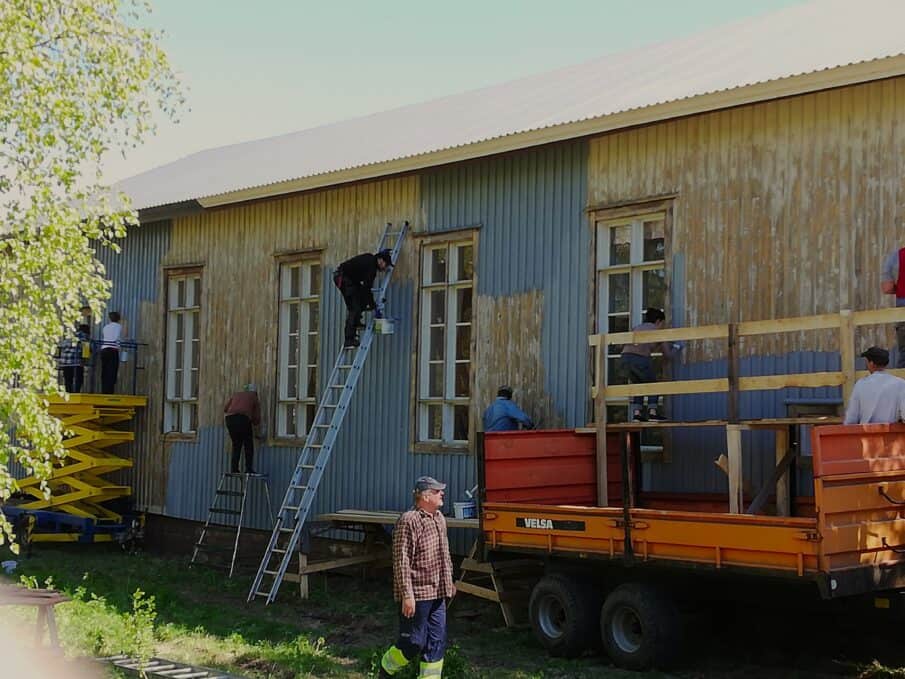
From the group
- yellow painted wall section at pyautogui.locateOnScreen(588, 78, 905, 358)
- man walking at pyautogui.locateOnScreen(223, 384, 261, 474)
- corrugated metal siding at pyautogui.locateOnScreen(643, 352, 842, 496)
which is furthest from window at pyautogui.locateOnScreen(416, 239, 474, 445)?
man walking at pyautogui.locateOnScreen(223, 384, 261, 474)

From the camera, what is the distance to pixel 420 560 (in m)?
9.00

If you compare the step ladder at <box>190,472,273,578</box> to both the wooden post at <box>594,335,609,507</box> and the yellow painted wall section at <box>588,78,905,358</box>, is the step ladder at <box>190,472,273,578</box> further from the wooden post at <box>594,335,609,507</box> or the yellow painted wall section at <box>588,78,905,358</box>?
the yellow painted wall section at <box>588,78,905,358</box>

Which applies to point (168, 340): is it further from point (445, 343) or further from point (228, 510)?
point (445, 343)

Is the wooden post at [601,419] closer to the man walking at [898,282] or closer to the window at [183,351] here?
the man walking at [898,282]

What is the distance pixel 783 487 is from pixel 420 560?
12.2ft

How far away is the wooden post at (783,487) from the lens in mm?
10945

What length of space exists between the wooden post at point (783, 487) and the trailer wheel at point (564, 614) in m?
1.78

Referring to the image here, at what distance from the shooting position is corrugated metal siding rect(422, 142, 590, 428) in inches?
535

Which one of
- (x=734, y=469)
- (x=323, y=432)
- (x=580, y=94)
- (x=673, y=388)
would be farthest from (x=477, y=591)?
(x=580, y=94)

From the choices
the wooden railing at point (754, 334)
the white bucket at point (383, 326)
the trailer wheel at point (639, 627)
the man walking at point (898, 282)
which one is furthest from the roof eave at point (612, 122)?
the trailer wheel at point (639, 627)

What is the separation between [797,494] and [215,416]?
9988 millimetres

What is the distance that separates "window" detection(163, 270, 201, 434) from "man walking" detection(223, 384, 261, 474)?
1869mm

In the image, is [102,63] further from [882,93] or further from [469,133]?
[882,93]

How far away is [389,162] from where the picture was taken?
14.9 meters
